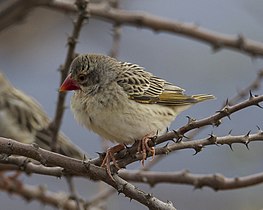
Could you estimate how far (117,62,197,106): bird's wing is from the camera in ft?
13.3

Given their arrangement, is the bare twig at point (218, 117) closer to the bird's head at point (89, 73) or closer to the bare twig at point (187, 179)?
the bare twig at point (187, 179)

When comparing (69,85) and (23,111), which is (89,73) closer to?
(69,85)

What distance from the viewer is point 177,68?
7.11 m

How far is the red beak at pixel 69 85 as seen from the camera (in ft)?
13.0

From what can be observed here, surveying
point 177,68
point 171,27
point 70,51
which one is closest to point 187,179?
point 70,51

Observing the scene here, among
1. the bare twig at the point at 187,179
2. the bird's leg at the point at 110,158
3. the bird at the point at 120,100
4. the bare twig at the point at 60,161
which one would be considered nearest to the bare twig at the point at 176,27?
the bird at the point at 120,100

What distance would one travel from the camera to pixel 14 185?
5004 millimetres

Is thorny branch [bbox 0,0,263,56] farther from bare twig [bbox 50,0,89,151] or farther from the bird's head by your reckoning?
bare twig [bbox 50,0,89,151]

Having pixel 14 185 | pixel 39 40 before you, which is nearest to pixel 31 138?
pixel 14 185

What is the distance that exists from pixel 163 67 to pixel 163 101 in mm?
3367

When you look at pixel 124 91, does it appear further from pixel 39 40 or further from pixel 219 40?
pixel 39 40

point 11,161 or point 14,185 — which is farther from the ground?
point 11,161

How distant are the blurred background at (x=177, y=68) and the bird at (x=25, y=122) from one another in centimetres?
33

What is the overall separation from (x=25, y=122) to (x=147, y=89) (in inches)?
70.7
